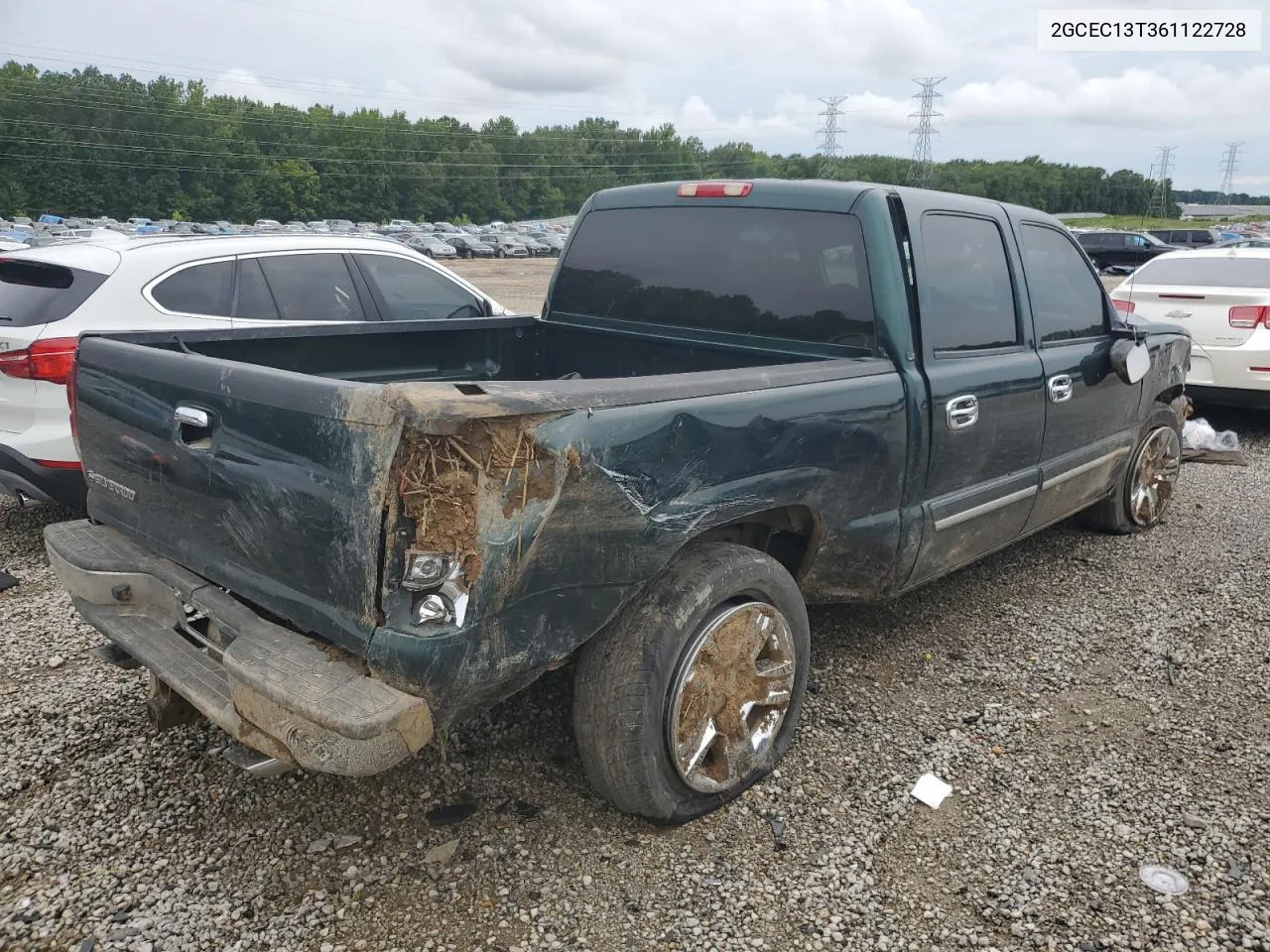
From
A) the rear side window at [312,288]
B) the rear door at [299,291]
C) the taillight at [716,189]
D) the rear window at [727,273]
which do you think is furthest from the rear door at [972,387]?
the rear side window at [312,288]

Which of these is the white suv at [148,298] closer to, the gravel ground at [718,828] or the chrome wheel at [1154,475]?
the gravel ground at [718,828]

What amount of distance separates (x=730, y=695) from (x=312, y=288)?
4.20 m

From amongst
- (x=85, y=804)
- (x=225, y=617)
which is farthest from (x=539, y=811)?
(x=85, y=804)

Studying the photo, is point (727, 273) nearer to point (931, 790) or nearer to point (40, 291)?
point (931, 790)

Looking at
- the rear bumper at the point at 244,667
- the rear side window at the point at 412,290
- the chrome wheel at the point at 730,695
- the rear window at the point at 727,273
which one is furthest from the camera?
the rear side window at the point at 412,290

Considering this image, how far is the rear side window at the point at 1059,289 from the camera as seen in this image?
4.14 meters

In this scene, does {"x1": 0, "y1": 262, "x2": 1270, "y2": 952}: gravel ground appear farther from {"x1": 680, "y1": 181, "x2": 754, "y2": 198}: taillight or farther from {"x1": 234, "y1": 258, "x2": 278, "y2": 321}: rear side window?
{"x1": 234, "y1": 258, "x2": 278, "y2": 321}: rear side window

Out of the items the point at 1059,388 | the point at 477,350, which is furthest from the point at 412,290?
the point at 1059,388

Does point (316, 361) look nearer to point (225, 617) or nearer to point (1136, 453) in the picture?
point (225, 617)

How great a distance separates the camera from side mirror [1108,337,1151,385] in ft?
14.5

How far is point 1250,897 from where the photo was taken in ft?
8.39

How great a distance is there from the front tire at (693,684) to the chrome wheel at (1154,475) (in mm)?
3392

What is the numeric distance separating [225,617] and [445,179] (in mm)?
119530

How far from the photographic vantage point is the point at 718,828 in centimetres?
282
